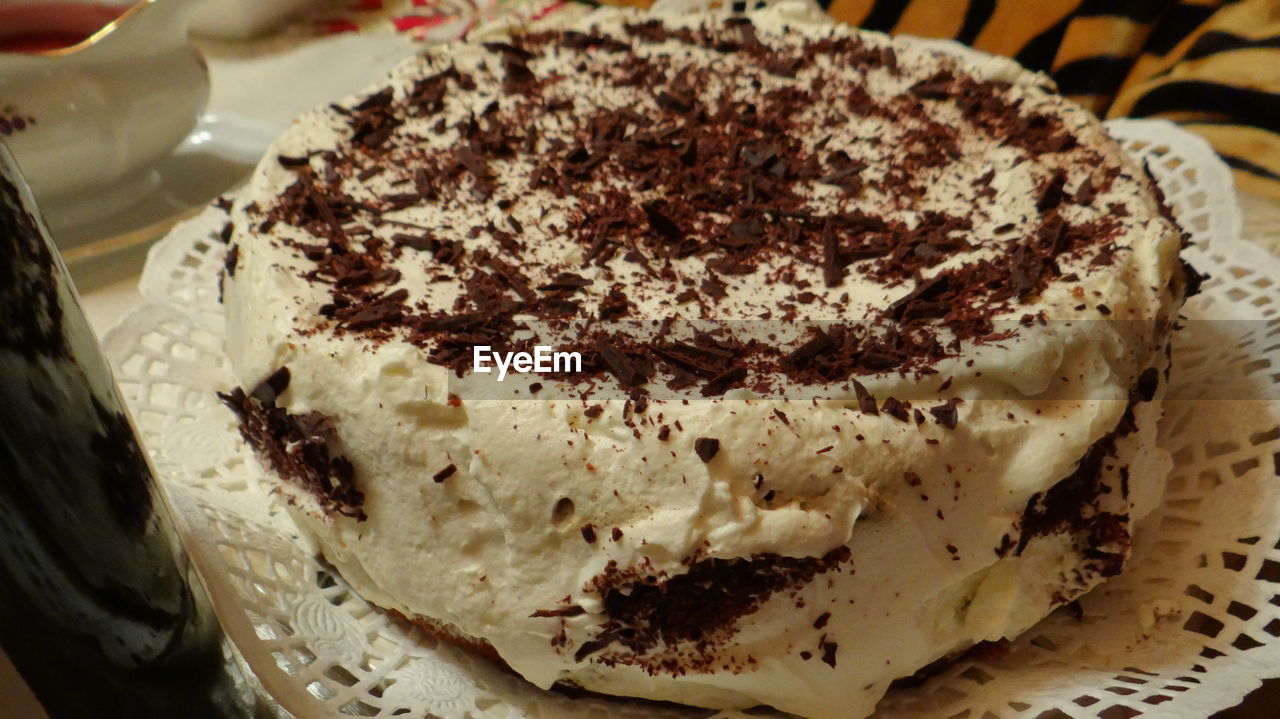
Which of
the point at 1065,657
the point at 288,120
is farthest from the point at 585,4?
the point at 1065,657

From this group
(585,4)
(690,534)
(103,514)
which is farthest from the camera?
(585,4)

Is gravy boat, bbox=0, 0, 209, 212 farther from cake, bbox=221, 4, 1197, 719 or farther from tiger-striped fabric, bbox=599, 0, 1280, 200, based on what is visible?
tiger-striped fabric, bbox=599, 0, 1280, 200

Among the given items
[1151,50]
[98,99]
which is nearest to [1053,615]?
[1151,50]

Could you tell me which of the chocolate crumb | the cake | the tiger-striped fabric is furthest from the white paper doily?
the tiger-striped fabric

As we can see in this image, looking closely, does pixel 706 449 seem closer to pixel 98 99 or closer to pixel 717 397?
pixel 717 397

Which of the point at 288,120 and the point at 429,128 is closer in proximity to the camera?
the point at 429,128

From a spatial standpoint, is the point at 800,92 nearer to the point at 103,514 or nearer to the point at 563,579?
the point at 563,579

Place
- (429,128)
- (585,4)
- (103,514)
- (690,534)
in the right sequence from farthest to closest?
(585,4) < (429,128) < (690,534) < (103,514)

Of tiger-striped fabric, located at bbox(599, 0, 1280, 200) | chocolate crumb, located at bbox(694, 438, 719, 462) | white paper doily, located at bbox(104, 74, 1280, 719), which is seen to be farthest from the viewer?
tiger-striped fabric, located at bbox(599, 0, 1280, 200)
